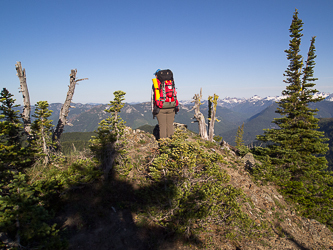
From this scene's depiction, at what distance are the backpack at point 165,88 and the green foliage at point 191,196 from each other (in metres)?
3.28

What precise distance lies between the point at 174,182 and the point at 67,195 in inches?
135

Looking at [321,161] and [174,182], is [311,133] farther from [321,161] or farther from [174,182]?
[174,182]

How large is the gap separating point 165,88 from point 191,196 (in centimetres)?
476

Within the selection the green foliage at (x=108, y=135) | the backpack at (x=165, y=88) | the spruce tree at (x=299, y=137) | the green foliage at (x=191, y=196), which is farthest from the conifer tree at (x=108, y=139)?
the spruce tree at (x=299, y=137)

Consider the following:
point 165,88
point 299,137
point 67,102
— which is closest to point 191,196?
point 165,88

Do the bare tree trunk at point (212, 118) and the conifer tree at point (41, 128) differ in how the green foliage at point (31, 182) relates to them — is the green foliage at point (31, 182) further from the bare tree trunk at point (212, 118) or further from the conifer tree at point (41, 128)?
the bare tree trunk at point (212, 118)

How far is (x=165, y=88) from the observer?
7.32 metres

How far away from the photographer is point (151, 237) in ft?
14.2

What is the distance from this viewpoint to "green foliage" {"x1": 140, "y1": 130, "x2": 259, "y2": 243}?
412cm

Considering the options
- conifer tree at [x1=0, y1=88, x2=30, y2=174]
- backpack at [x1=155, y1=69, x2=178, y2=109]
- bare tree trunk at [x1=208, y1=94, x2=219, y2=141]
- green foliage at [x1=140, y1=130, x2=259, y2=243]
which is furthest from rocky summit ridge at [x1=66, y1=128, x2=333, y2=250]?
bare tree trunk at [x1=208, y1=94, x2=219, y2=141]

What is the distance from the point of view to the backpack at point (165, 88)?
23.9ft

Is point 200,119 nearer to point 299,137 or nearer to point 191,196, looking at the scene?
point 299,137

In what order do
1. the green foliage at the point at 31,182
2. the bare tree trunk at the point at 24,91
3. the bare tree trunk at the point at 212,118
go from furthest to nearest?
the bare tree trunk at the point at 212,118, the bare tree trunk at the point at 24,91, the green foliage at the point at 31,182

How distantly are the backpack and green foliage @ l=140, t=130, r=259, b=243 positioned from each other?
3.28m
